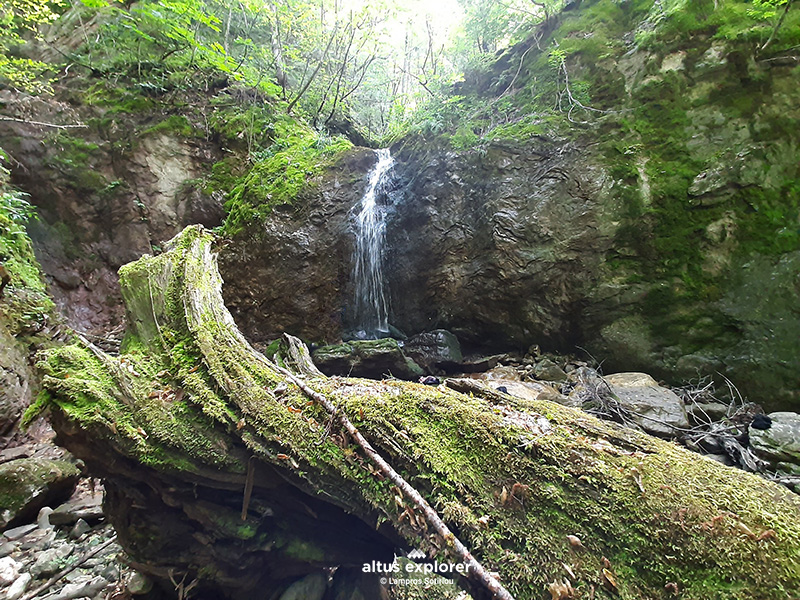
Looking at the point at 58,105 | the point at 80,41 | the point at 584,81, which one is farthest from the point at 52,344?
the point at 584,81

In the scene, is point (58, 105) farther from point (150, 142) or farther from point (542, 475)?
point (542, 475)

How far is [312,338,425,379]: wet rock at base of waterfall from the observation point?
567 cm

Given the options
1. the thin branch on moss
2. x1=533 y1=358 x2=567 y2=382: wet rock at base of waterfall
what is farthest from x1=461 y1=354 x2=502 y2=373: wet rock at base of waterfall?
the thin branch on moss

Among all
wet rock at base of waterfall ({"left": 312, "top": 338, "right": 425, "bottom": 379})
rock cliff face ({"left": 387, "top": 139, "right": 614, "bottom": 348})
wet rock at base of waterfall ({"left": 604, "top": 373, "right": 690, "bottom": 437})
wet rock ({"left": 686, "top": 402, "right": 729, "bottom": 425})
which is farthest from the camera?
wet rock at base of waterfall ({"left": 312, "top": 338, "right": 425, "bottom": 379})

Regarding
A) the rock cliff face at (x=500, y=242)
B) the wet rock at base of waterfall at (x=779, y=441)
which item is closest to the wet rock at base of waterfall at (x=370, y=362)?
the rock cliff face at (x=500, y=242)

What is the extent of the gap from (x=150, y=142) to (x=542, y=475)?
33.0 feet

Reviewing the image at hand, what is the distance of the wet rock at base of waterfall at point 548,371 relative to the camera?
4.99 m

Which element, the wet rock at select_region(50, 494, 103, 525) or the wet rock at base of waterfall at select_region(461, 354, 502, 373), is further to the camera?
the wet rock at base of waterfall at select_region(461, 354, 502, 373)

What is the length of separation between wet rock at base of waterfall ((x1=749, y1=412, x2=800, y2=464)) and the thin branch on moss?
3267 mm

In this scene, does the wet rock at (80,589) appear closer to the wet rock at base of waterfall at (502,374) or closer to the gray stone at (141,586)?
the gray stone at (141,586)

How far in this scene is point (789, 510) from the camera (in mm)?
1107

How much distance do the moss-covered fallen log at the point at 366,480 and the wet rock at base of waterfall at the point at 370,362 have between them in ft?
9.93

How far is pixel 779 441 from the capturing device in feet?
9.43

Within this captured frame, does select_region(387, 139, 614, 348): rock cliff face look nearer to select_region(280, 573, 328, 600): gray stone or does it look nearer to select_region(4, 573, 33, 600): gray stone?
select_region(280, 573, 328, 600): gray stone
